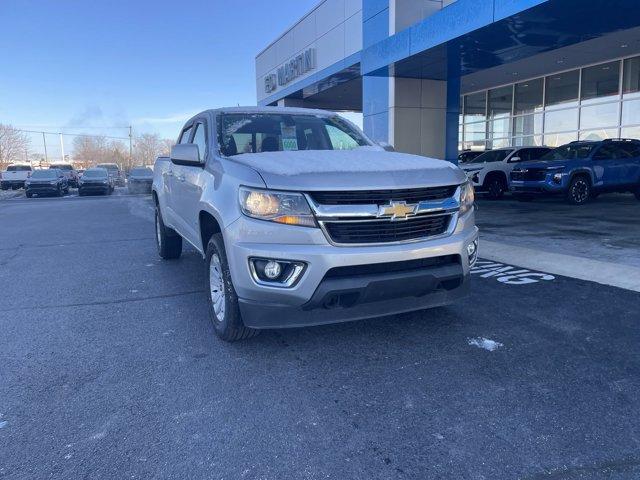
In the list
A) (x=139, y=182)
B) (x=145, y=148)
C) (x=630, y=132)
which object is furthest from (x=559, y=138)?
(x=145, y=148)

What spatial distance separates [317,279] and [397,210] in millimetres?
741

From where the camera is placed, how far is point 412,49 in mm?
12000

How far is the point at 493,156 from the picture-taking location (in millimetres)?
17078

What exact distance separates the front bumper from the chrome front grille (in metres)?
0.07

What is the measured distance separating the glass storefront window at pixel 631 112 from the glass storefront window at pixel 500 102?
222 inches

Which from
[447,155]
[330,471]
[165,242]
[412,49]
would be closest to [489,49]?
[412,49]

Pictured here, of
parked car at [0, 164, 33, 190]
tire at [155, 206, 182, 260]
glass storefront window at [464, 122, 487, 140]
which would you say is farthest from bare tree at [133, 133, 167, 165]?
tire at [155, 206, 182, 260]

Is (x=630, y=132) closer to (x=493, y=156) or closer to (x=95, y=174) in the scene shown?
(x=493, y=156)

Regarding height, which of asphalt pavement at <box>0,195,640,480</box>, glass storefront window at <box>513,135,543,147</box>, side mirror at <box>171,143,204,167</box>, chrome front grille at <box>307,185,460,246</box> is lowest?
asphalt pavement at <box>0,195,640,480</box>

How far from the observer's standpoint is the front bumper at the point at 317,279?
10.7 feet

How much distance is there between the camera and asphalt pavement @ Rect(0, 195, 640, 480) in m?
2.48

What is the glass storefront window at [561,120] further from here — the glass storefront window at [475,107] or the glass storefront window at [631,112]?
the glass storefront window at [475,107]

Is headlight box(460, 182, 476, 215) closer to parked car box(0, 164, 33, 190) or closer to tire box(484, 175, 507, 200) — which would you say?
tire box(484, 175, 507, 200)

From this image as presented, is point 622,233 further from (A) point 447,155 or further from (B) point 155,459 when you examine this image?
(B) point 155,459
